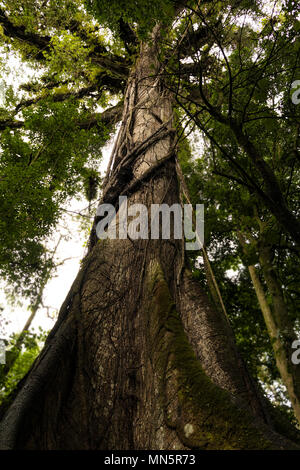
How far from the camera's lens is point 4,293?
643 centimetres

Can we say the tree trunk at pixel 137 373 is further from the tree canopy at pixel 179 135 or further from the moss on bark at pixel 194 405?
the tree canopy at pixel 179 135

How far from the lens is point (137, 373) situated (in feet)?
4.50

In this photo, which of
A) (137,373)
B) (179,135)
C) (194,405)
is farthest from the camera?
(179,135)

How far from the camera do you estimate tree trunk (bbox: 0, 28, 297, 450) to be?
103 cm

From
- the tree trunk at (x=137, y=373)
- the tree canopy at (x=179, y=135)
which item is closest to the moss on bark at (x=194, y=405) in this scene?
the tree trunk at (x=137, y=373)

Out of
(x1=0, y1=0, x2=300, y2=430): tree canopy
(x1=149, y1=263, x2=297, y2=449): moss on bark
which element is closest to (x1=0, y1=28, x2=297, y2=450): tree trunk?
(x1=149, y1=263, x2=297, y2=449): moss on bark

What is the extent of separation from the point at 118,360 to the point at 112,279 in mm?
481

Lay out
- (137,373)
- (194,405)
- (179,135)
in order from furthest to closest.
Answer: (179,135) < (137,373) < (194,405)

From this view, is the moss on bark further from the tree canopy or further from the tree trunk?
the tree canopy

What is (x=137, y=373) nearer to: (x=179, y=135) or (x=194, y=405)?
(x=194, y=405)

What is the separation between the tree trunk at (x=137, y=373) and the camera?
103cm

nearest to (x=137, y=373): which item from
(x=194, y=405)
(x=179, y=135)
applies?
(x=194, y=405)
